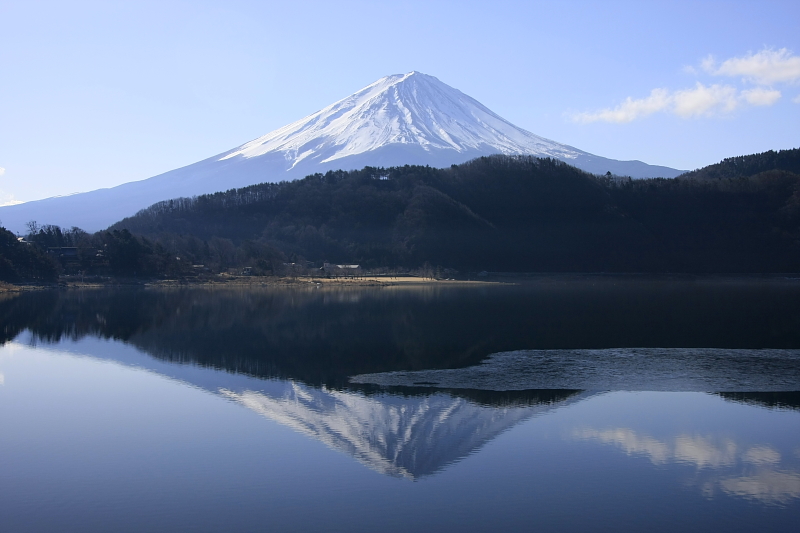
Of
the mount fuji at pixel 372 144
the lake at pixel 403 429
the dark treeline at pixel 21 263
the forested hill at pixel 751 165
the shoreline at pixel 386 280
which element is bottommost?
the lake at pixel 403 429

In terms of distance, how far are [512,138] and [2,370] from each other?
106 metres

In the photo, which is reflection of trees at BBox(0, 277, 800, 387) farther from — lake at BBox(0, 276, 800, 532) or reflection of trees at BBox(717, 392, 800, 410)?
reflection of trees at BBox(717, 392, 800, 410)

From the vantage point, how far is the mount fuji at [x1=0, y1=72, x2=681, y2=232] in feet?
355

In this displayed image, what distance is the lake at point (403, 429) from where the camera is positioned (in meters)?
6.57

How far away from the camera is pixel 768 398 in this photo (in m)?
11.0

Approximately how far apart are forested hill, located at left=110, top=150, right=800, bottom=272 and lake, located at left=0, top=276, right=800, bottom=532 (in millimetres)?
36288

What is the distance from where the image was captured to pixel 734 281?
50094 millimetres

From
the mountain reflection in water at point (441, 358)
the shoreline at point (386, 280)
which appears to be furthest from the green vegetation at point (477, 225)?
the mountain reflection in water at point (441, 358)

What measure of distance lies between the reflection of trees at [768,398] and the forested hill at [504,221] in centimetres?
4228

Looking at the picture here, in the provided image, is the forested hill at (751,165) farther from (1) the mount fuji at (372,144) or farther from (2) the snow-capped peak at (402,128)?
(2) the snow-capped peak at (402,128)

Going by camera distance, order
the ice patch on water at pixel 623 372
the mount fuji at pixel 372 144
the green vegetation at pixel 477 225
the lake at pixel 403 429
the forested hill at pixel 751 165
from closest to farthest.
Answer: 1. the lake at pixel 403 429
2. the ice patch on water at pixel 623 372
3. the green vegetation at pixel 477 225
4. the forested hill at pixel 751 165
5. the mount fuji at pixel 372 144

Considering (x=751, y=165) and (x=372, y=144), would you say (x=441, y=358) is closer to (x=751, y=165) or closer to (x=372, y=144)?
(x=751, y=165)

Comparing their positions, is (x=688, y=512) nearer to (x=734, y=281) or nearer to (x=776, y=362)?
(x=776, y=362)

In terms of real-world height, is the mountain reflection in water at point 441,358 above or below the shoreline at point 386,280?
below
